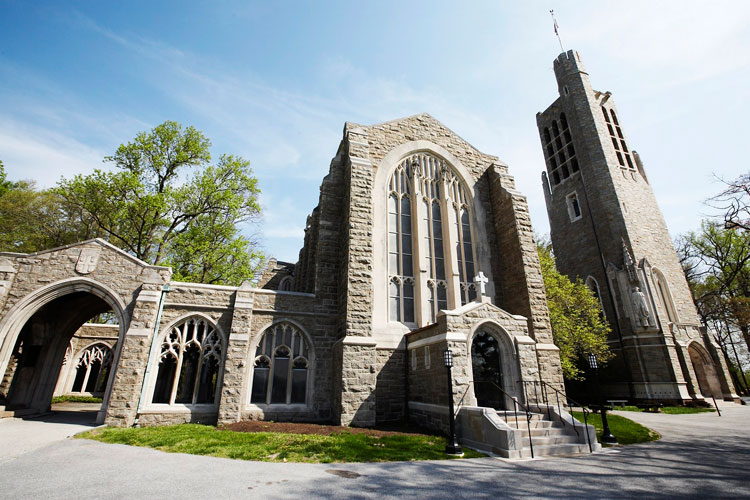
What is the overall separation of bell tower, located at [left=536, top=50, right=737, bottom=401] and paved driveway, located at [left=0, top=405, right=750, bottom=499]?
14.5m

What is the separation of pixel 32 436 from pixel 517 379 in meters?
12.0

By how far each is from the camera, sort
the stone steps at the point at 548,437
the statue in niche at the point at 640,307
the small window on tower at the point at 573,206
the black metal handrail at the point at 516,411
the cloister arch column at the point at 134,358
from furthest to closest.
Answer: the small window on tower at the point at 573,206 < the statue in niche at the point at 640,307 < the cloister arch column at the point at 134,358 < the stone steps at the point at 548,437 < the black metal handrail at the point at 516,411

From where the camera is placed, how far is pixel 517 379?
32.6 ft

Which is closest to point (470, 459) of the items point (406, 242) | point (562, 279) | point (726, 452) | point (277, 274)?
point (726, 452)

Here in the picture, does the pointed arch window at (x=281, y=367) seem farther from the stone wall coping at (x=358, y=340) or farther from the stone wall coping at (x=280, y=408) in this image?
the stone wall coping at (x=358, y=340)

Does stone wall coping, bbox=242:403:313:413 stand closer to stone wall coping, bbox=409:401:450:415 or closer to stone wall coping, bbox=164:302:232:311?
stone wall coping, bbox=164:302:232:311

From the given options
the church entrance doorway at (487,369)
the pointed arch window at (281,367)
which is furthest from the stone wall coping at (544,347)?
the pointed arch window at (281,367)

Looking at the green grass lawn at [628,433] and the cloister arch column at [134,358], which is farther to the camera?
the cloister arch column at [134,358]

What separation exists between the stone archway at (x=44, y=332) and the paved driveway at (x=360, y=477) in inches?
202

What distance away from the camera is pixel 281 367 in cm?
1143

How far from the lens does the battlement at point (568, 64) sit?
90.5 ft

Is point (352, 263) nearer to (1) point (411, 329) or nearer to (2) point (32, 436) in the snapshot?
(1) point (411, 329)

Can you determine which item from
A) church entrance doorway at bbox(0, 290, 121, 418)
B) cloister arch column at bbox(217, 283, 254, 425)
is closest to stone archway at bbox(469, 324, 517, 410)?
cloister arch column at bbox(217, 283, 254, 425)

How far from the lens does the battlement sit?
27.6 metres
